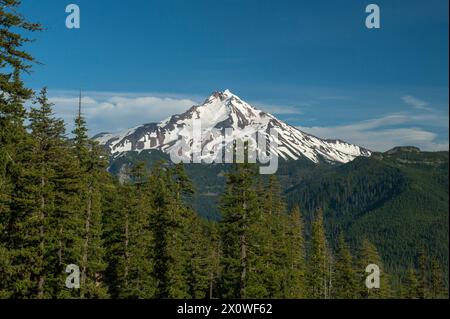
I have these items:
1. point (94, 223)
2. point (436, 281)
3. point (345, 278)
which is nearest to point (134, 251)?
point (94, 223)

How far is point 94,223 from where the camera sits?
115ft

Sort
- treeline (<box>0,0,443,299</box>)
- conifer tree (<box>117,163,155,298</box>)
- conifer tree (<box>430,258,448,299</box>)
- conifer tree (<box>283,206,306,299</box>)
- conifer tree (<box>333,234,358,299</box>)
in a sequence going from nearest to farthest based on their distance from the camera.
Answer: treeline (<box>0,0,443,299</box>), conifer tree (<box>117,163,155,298</box>), conifer tree (<box>283,206,306,299</box>), conifer tree (<box>333,234,358,299</box>), conifer tree (<box>430,258,448,299</box>)

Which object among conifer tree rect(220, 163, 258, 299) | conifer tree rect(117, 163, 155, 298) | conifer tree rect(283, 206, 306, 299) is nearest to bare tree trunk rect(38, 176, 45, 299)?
conifer tree rect(117, 163, 155, 298)

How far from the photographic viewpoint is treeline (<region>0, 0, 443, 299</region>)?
24938mm

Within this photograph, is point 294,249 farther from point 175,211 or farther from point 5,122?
point 5,122

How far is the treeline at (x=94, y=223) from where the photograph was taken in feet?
81.8

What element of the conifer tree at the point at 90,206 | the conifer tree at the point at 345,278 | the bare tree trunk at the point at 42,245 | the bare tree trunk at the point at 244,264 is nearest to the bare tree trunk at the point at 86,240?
the conifer tree at the point at 90,206

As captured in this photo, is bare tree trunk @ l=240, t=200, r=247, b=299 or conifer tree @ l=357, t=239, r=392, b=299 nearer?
bare tree trunk @ l=240, t=200, r=247, b=299

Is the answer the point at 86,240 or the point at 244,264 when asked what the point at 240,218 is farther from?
the point at 86,240

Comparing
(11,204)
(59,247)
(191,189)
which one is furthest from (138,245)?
(11,204)

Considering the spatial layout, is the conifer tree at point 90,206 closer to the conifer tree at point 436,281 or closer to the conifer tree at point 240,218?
the conifer tree at point 240,218

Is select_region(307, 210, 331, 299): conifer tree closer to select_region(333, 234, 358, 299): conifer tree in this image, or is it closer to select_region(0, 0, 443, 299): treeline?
select_region(333, 234, 358, 299): conifer tree

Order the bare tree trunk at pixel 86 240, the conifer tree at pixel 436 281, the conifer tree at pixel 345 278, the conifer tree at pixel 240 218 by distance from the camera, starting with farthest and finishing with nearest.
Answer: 1. the conifer tree at pixel 436 281
2. the conifer tree at pixel 345 278
3. the conifer tree at pixel 240 218
4. the bare tree trunk at pixel 86 240

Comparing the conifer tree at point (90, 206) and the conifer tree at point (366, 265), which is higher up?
the conifer tree at point (90, 206)
